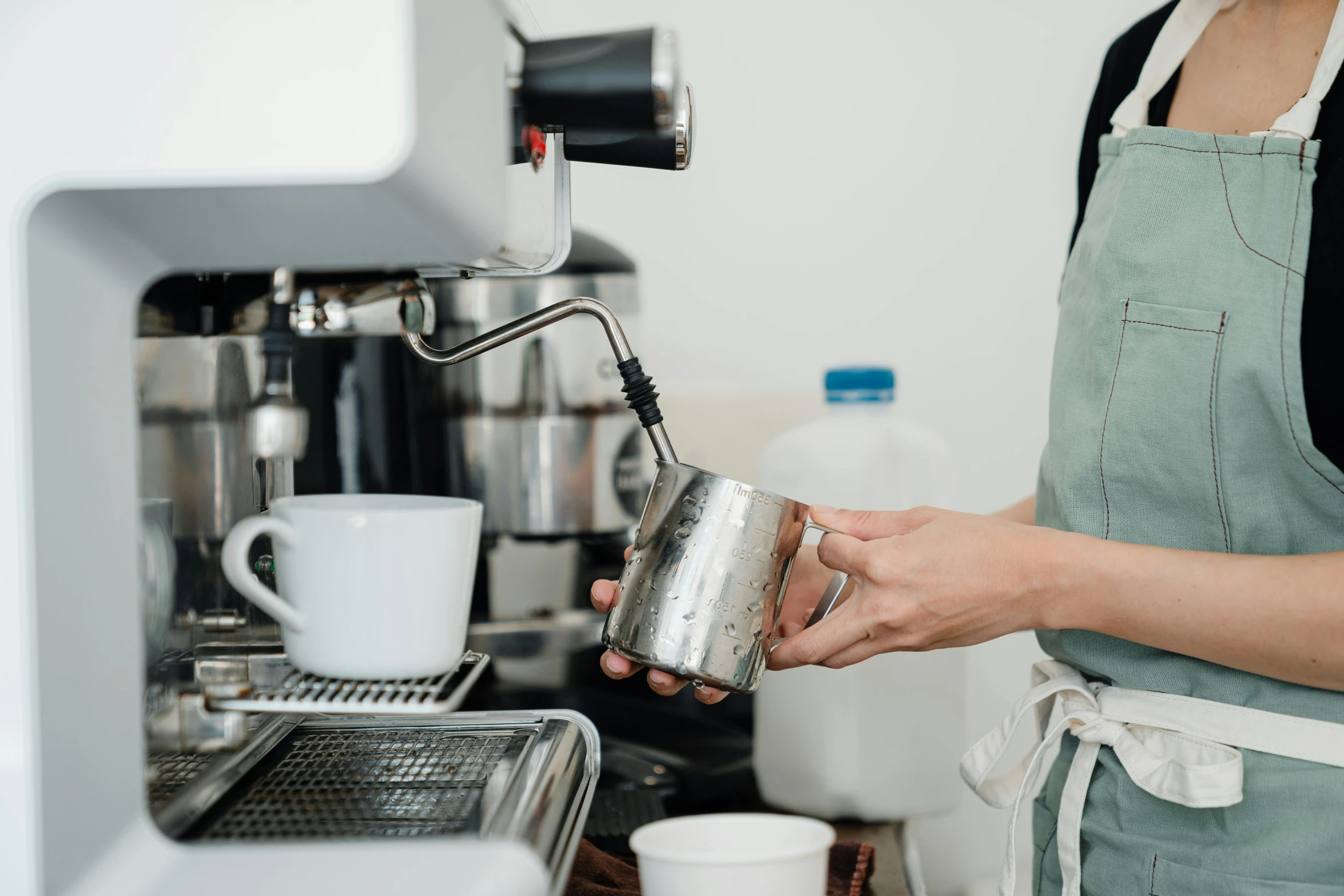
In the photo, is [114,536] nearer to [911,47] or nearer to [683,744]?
[683,744]

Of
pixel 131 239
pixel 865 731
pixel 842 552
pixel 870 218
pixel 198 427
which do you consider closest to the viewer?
pixel 131 239

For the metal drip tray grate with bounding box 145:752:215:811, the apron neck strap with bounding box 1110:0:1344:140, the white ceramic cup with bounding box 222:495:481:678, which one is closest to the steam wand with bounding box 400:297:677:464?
the white ceramic cup with bounding box 222:495:481:678

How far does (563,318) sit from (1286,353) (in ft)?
1.29

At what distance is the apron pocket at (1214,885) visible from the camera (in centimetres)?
55

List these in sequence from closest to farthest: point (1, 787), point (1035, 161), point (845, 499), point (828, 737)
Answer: point (1, 787)
point (828, 737)
point (845, 499)
point (1035, 161)

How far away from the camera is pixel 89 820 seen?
Answer: 0.36m

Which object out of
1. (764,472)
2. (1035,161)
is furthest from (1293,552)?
(1035,161)

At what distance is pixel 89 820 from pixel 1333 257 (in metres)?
0.63

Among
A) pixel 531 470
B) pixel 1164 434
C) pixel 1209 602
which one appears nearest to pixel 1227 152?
pixel 1164 434

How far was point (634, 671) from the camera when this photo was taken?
60 centimetres

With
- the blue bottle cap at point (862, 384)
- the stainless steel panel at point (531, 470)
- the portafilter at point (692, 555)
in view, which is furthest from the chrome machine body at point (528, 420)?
the portafilter at point (692, 555)

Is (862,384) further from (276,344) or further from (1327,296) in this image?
(276,344)

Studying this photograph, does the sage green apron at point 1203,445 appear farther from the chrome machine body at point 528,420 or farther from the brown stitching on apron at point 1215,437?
the chrome machine body at point 528,420

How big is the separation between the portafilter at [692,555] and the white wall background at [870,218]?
73cm
